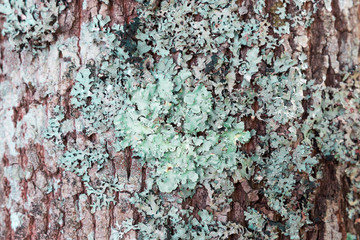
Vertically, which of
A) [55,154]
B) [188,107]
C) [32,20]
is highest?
[32,20]

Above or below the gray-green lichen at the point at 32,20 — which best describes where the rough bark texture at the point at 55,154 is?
below

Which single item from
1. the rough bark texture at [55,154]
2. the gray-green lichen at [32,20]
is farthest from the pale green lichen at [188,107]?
the gray-green lichen at [32,20]

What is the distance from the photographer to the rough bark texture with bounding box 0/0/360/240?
1.14 m

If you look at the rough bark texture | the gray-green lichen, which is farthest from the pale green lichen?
the gray-green lichen

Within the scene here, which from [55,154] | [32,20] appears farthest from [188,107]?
[32,20]

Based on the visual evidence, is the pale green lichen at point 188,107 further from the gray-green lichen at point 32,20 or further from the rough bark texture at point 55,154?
the gray-green lichen at point 32,20

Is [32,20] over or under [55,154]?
over

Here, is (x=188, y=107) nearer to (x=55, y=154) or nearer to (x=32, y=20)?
(x=55, y=154)

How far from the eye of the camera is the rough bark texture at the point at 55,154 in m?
1.14

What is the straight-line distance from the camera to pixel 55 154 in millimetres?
1149

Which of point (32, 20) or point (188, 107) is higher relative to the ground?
point (32, 20)

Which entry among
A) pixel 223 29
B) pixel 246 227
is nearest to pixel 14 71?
pixel 223 29

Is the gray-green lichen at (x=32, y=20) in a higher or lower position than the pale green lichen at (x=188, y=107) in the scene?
higher

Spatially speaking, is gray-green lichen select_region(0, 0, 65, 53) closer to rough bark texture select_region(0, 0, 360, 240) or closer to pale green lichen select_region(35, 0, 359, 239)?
rough bark texture select_region(0, 0, 360, 240)
